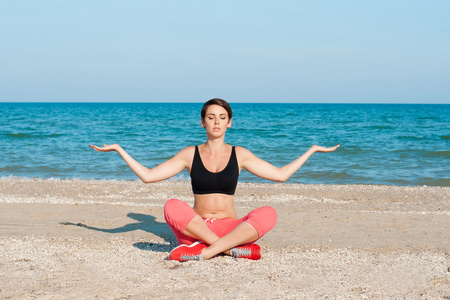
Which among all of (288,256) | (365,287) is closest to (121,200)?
(288,256)

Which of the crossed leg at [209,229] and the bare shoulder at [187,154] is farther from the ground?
the bare shoulder at [187,154]

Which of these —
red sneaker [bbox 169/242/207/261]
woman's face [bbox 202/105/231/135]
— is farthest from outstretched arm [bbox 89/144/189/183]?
red sneaker [bbox 169/242/207/261]

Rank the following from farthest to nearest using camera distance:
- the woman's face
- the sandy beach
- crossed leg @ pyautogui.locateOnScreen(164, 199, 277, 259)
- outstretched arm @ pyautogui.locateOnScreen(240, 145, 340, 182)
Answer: outstretched arm @ pyautogui.locateOnScreen(240, 145, 340, 182) → the woman's face → crossed leg @ pyautogui.locateOnScreen(164, 199, 277, 259) → the sandy beach

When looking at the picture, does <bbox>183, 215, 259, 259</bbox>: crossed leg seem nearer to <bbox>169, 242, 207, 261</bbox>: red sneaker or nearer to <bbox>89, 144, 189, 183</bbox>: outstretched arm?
<bbox>169, 242, 207, 261</bbox>: red sneaker

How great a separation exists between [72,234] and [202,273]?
9.24 ft

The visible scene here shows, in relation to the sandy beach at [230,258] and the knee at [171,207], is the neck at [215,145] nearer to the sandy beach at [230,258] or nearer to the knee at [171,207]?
the knee at [171,207]

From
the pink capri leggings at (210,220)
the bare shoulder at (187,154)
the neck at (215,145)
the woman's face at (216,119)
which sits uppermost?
the woman's face at (216,119)

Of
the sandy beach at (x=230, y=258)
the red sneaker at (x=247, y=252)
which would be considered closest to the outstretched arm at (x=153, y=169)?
the sandy beach at (x=230, y=258)

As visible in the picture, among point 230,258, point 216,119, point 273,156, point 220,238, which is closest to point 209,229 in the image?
point 220,238

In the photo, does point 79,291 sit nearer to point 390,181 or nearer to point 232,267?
point 232,267

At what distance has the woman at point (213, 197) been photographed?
5020mm

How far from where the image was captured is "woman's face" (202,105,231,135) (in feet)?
16.8

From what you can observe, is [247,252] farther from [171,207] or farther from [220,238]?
[171,207]

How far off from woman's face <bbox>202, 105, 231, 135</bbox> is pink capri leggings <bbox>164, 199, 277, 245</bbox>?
88 centimetres
